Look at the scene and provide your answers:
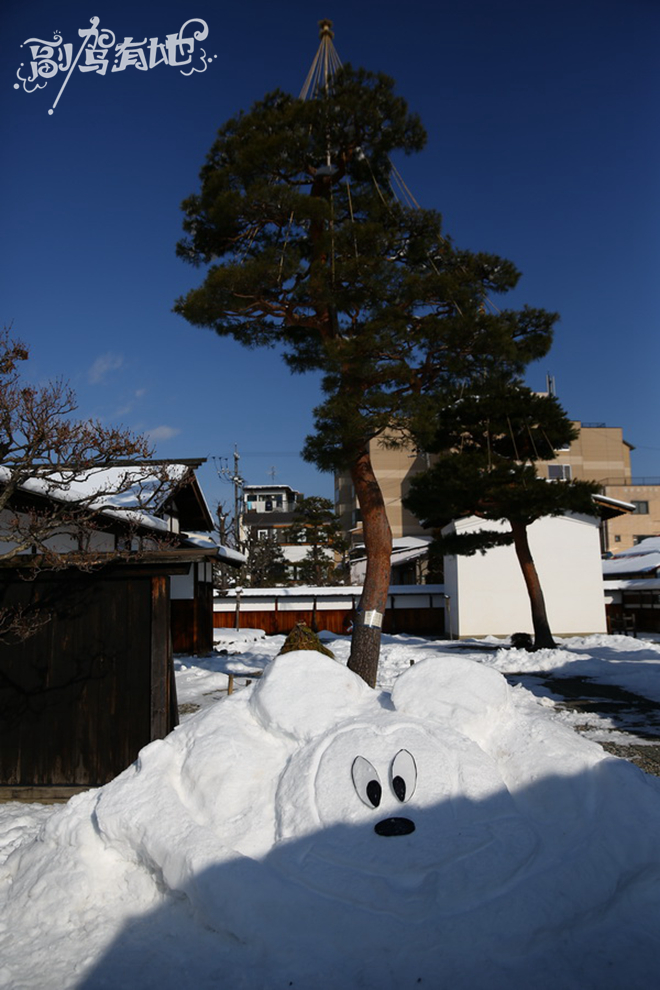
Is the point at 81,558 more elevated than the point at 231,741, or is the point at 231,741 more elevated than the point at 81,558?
the point at 81,558

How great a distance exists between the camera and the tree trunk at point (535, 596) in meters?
18.6

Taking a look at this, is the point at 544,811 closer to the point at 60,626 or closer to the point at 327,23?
the point at 60,626

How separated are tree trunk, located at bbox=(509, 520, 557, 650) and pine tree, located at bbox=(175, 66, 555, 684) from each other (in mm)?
8382

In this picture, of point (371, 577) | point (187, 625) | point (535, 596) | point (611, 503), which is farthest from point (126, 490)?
point (611, 503)

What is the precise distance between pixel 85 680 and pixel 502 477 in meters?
13.8

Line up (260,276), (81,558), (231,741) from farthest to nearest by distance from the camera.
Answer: (260,276)
(81,558)
(231,741)

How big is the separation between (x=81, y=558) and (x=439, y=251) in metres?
8.80

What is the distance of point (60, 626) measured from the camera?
19.3 feet

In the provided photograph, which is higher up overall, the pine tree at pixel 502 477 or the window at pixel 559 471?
the window at pixel 559 471

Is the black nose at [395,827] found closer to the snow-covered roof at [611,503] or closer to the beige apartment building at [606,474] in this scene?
the snow-covered roof at [611,503]

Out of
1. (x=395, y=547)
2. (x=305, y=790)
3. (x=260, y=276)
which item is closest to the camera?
(x=305, y=790)

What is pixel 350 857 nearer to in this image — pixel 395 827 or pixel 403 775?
pixel 395 827

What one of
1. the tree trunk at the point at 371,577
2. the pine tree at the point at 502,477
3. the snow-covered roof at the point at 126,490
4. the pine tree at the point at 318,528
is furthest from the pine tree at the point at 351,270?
the pine tree at the point at 318,528

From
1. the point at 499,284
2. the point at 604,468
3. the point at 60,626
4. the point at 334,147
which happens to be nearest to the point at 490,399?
the point at 499,284
